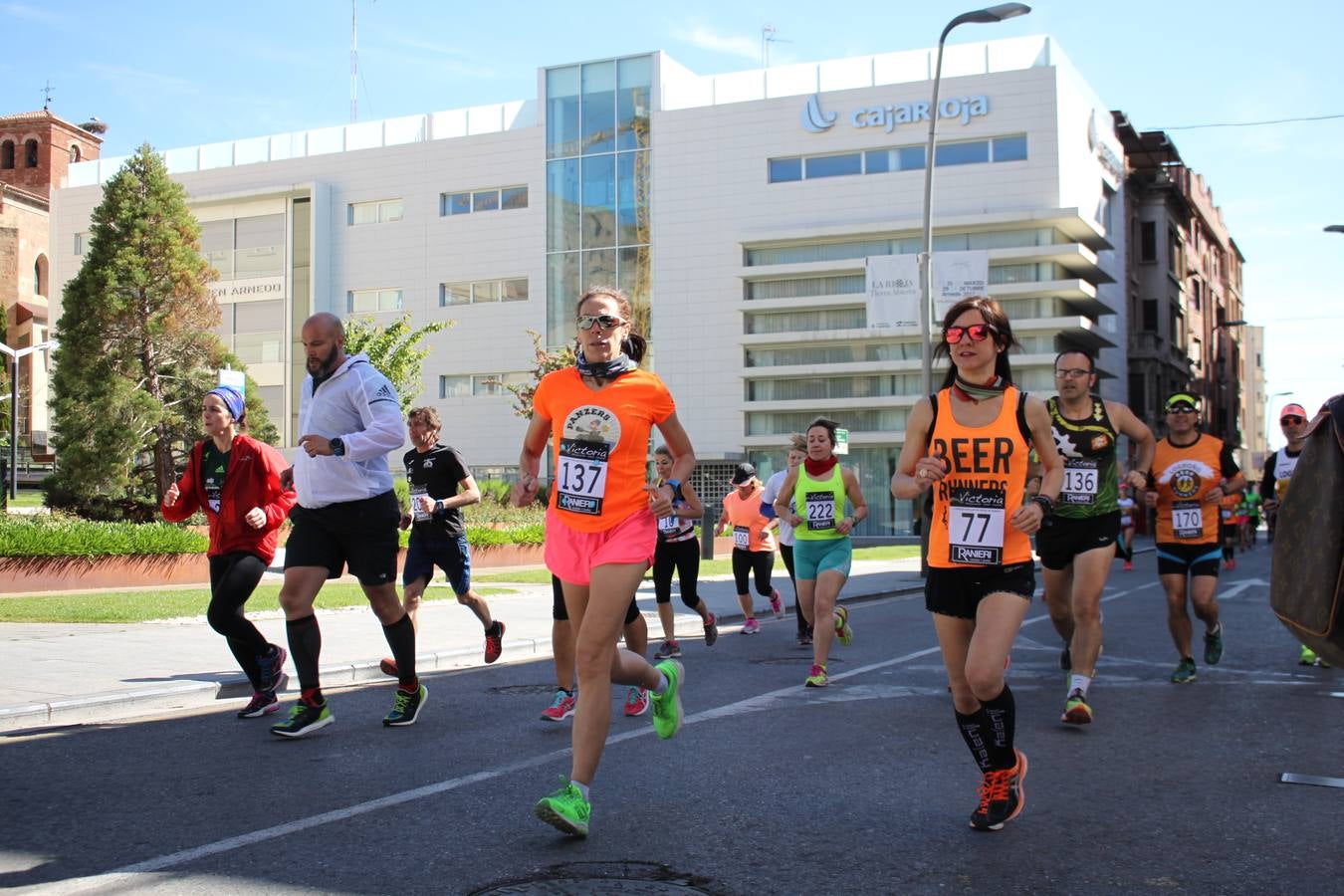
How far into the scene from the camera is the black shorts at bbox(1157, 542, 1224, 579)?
9250 millimetres

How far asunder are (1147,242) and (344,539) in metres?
67.8

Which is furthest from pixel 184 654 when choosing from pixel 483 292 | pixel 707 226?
pixel 483 292

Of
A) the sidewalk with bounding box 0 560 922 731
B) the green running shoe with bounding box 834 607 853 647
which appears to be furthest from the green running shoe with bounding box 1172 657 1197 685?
the sidewalk with bounding box 0 560 922 731

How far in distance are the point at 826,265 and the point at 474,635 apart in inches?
1640

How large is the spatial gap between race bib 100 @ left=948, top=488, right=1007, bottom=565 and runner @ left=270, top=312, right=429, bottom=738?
9.76 feet

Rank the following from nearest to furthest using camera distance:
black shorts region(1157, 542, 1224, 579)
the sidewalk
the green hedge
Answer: the sidewalk
black shorts region(1157, 542, 1224, 579)
the green hedge

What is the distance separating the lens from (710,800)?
209 inches

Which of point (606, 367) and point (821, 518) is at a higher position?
point (606, 367)

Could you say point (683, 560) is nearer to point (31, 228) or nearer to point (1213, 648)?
point (1213, 648)

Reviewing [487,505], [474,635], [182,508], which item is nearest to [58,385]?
[487,505]

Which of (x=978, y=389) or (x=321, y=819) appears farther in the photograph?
(x=978, y=389)

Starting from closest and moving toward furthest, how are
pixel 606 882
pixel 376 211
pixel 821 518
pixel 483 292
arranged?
1. pixel 606 882
2. pixel 821 518
3. pixel 483 292
4. pixel 376 211

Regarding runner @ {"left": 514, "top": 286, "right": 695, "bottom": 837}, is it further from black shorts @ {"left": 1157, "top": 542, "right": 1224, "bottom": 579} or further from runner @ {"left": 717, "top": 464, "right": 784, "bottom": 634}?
A: runner @ {"left": 717, "top": 464, "right": 784, "bottom": 634}

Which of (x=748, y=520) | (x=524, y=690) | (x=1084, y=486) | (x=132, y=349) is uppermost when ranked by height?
(x=132, y=349)
